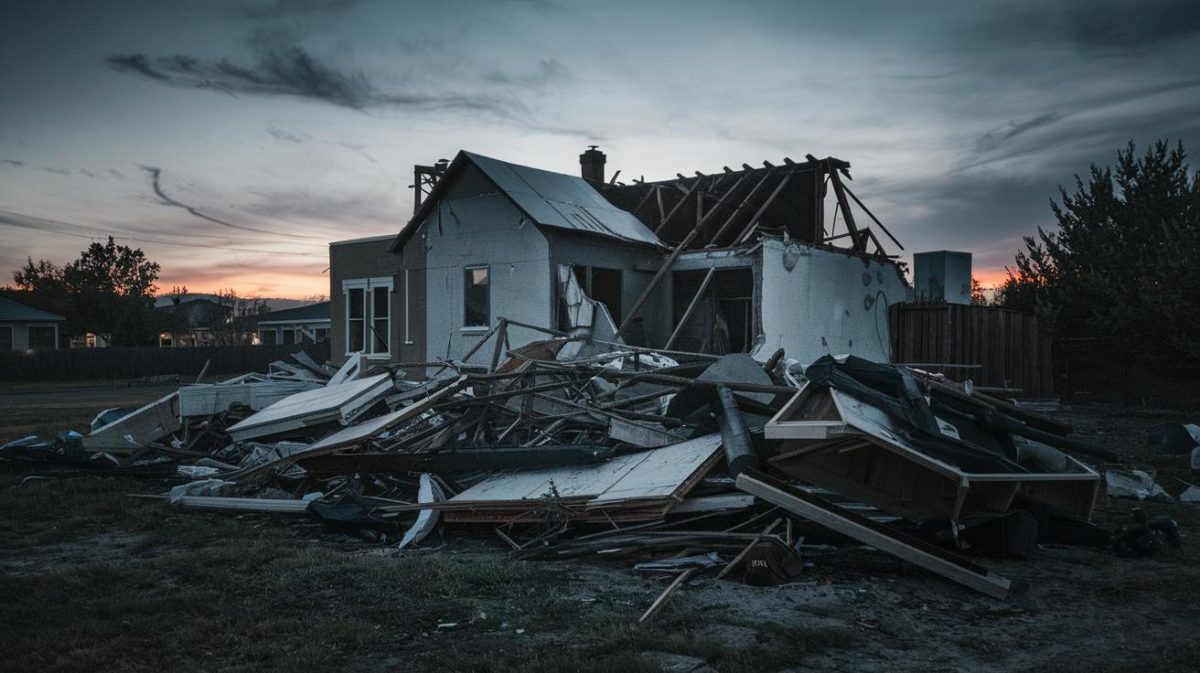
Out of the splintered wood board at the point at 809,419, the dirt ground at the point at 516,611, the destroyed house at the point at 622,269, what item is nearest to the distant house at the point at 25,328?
the destroyed house at the point at 622,269

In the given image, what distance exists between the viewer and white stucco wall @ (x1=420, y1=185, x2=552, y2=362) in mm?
14570

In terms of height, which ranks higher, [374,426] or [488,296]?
[488,296]

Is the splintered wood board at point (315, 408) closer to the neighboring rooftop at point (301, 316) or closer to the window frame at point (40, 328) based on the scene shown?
the neighboring rooftop at point (301, 316)

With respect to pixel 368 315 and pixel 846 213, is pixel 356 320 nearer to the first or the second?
pixel 368 315

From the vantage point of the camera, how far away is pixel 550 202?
15609 millimetres

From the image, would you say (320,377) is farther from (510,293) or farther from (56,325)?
(56,325)

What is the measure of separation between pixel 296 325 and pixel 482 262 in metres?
37.5

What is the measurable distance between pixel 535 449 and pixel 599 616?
2.89 m

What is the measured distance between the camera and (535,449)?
23.8ft

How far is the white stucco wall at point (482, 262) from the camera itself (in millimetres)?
14570

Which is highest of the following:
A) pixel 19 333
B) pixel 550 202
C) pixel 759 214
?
pixel 550 202

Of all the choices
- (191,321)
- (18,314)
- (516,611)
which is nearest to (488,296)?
(516,611)

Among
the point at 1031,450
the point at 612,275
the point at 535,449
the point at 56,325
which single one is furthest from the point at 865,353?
the point at 56,325

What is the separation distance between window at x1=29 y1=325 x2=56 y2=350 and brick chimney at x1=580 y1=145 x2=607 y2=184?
3723 centimetres
